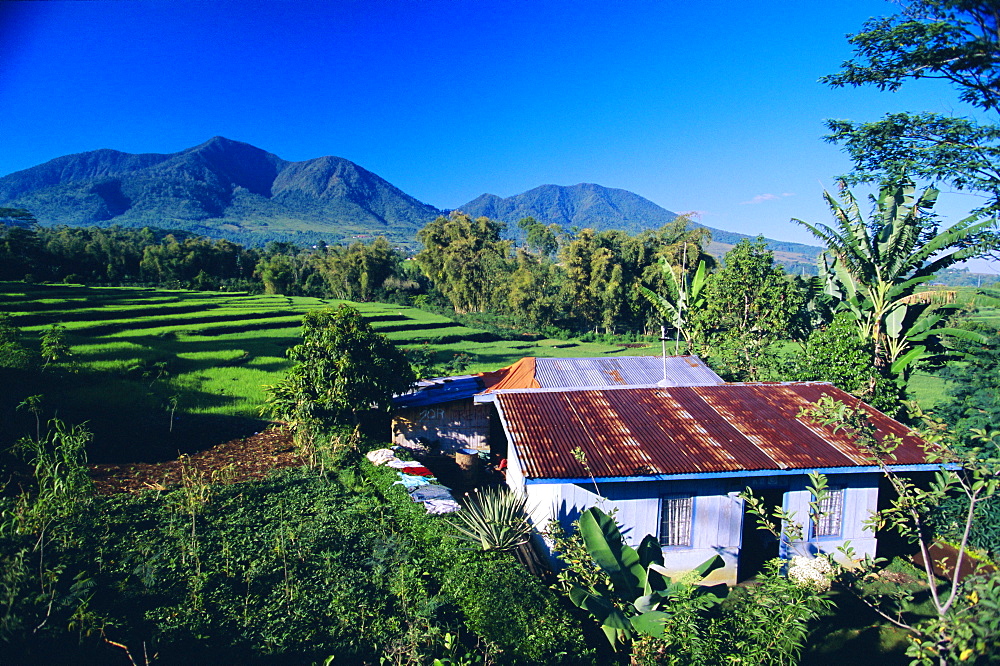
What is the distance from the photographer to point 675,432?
29.7 feet

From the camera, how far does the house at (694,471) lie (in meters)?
8.02

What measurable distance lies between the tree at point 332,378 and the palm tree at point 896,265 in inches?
449

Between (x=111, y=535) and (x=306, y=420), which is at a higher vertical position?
(x=306, y=420)

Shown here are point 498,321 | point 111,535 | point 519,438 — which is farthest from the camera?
point 498,321

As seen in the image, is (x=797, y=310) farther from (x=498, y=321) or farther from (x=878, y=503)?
(x=498, y=321)

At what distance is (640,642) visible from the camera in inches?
207

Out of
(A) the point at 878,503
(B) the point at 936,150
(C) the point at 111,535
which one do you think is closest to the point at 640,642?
(A) the point at 878,503

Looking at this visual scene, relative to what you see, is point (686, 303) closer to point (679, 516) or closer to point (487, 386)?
point (487, 386)

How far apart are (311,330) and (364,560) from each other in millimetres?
5823

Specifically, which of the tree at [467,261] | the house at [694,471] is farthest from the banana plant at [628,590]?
the tree at [467,261]

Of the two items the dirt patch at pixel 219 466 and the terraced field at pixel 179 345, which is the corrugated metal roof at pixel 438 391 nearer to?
the dirt patch at pixel 219 466

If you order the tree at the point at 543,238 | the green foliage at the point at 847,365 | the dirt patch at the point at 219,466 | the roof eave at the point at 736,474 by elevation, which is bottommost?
the dirt patch at the point at 219,466

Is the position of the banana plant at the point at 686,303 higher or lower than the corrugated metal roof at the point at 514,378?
higher

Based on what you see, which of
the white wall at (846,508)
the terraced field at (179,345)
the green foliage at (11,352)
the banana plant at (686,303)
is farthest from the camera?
the banana plant at (686,303)
